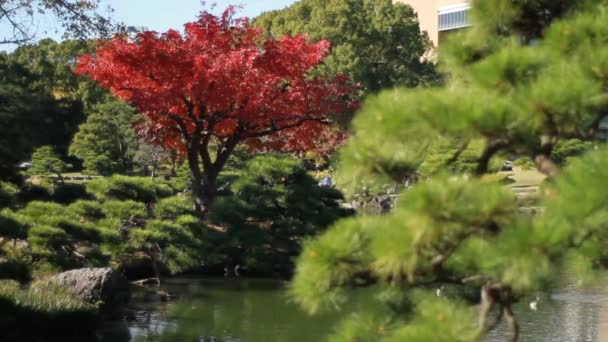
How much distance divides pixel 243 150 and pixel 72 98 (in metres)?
9.55

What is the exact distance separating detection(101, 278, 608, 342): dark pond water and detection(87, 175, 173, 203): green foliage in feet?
3.79

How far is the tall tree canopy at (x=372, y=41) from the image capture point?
27234mm

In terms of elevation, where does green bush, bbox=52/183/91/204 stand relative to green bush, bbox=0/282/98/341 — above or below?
above

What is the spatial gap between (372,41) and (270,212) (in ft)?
57.6

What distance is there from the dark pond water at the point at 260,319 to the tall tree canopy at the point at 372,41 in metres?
17.5

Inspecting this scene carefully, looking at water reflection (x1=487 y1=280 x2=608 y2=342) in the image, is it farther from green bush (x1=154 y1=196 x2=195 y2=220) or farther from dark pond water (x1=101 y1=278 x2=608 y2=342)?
green bush (x1=154 y1=196 x2=195 y2=220)

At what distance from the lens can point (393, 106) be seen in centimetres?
260

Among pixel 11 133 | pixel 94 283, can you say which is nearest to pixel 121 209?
pixel 94 283

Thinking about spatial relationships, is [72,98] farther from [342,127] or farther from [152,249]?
[152,249]

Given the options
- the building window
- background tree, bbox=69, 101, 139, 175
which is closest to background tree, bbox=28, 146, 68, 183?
background tree, bbox=69, 101, 139, 175

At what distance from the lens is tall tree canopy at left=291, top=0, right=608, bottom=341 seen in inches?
93.7

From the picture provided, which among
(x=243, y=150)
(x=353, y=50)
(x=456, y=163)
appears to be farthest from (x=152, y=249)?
(x=353, y=50)

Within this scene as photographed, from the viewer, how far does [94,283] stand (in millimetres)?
7906

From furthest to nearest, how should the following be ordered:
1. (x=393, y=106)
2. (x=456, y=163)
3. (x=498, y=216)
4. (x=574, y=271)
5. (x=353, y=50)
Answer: (x=353, y=50), (x=456, y=163), (x=574, y=271), (x=393, y=106), (x=498, y=216)
